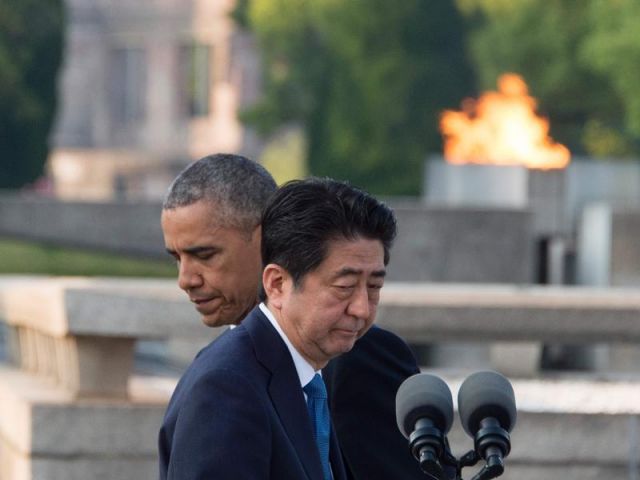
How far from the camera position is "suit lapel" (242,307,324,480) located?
4145 millimetres

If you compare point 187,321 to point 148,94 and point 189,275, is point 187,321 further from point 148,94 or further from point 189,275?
point 148,94

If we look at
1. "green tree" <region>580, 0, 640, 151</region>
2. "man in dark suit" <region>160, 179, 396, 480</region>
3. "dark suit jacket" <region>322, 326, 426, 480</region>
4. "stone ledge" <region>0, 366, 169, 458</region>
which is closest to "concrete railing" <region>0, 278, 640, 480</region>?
"stone ledge" <region>0, 366, 169, 458</region>

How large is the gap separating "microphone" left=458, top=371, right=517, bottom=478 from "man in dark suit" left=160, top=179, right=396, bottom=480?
26 centimetres

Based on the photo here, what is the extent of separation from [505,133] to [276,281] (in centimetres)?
3511

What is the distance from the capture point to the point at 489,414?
13.3 ft

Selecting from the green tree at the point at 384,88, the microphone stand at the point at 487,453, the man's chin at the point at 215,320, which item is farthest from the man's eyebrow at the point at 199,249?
the green tree at the point at 384,88

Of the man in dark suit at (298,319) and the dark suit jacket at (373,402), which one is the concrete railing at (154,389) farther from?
the man in dark suit at (298,319)

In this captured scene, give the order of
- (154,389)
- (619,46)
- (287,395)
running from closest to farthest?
(287,395)
(154,389)
(619,46)

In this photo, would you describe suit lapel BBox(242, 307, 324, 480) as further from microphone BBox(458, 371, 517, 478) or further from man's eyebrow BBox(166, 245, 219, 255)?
man's eyebrow BBox(166, 245, 219, 255)

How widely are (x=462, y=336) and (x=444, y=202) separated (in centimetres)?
2594

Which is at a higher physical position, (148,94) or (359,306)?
(359,306)

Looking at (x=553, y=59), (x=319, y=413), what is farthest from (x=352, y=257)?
(x=553, y=59)

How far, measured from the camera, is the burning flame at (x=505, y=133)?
37000mm

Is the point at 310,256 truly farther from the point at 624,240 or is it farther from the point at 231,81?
the point at 231,81
